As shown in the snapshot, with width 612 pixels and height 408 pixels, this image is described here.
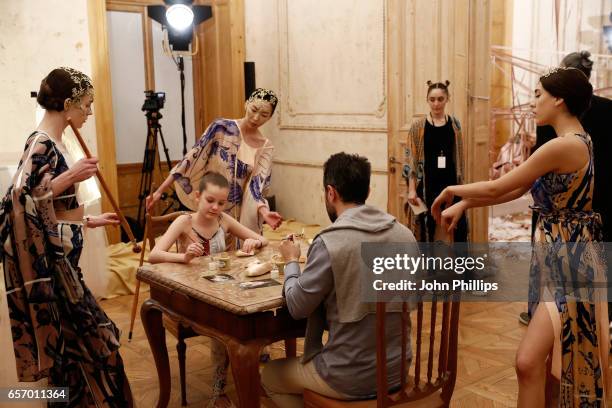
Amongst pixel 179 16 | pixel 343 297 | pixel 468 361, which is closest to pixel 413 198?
pixel 468 361

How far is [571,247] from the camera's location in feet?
7.38

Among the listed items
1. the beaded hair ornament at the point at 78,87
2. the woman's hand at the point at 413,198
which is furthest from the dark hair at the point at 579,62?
the beaded hair ornament at the point at 78,87

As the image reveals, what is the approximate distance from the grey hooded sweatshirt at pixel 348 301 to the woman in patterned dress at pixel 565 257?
0.29 metres

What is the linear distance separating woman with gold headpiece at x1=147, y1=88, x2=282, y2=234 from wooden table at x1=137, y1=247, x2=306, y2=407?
89cm

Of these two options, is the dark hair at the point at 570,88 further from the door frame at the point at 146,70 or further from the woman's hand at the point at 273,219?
the door frame at the point at 146,70

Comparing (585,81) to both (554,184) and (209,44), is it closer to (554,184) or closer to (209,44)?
(554,184)

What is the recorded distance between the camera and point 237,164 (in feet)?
11.7

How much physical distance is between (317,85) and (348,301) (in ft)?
15.3

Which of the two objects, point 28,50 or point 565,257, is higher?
point 28,50

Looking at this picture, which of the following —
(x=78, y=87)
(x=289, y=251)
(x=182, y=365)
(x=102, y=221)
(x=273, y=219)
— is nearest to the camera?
(x=289, y=251)

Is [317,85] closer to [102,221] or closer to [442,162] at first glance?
[442,162]

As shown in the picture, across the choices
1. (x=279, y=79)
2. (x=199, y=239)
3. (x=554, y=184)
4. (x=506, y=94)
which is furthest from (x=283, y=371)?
(x=506, y=94)

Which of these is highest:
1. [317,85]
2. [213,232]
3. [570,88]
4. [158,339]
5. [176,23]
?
[176,23]

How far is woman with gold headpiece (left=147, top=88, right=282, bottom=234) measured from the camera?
352 cm
